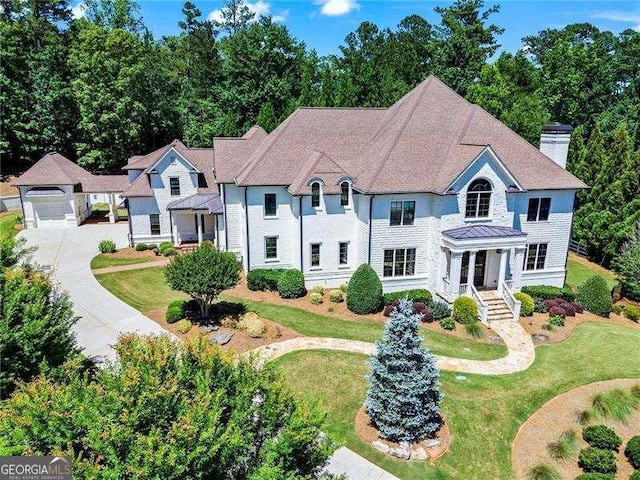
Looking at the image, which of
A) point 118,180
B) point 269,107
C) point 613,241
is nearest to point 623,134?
point 613,241

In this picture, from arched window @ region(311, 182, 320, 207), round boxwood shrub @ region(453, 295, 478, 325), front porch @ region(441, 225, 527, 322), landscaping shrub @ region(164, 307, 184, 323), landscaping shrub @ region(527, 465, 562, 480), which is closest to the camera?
landscaping shrub @ region(527, 465, 562, 480)

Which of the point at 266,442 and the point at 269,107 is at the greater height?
the point at 269,107

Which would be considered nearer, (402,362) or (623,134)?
(402,362)

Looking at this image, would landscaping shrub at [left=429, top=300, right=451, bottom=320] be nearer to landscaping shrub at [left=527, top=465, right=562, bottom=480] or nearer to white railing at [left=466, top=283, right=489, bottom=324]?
white railing at [left=466, top=283, right=489, bottom=324]

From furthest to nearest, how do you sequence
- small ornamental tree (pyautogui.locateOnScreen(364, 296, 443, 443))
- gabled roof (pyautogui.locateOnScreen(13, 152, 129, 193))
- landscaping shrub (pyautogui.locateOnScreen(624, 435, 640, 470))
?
gabled roof (pyautogui.locateOnScreen(13, 152, 129, 193)), small ornamental tree (pyautogui.locateOnScreen(364, 296, 443, 443)), landscaping shrub (pyautogui.locateOnScreen(624, 435, 640, 470))

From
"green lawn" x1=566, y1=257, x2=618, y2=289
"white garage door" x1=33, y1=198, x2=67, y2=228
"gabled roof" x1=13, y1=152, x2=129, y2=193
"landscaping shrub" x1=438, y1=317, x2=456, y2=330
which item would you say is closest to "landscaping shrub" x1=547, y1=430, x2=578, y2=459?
"landscaping shrub" x1=438, y1=317, x2=456, y2=330

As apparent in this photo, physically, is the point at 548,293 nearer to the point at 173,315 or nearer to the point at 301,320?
the point at 301,320

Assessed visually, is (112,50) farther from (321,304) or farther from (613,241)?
(613,241)

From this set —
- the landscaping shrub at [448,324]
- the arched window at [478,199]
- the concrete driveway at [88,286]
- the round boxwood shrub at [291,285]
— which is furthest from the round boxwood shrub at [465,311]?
the concrete driveway at [88,286]
